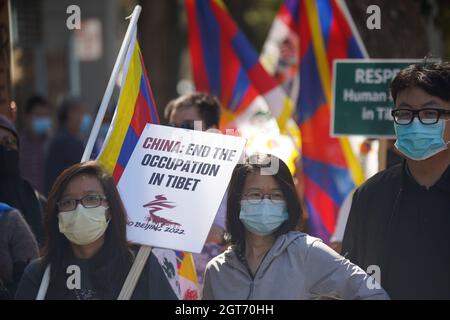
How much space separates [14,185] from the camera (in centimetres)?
573

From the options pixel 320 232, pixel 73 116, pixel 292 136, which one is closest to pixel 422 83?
pixel 320 232

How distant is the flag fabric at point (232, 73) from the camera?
341 inches

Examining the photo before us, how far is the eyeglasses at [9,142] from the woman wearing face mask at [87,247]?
3.99ft

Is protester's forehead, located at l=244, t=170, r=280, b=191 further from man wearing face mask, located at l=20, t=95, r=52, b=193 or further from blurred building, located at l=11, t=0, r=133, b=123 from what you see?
blurred building, located at l=11, t=0, r=133, b=123

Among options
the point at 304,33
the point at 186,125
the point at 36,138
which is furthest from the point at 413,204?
the point at 36,138

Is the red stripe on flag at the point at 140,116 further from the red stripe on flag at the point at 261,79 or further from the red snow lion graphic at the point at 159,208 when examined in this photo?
the red stripe on flag at the point at 261,79

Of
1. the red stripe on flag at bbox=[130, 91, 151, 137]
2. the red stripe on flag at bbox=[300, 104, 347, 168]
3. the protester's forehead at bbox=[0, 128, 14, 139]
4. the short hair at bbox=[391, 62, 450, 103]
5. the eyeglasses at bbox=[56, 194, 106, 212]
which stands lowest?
the red stripe on flag at bbox=[300, 104, 347, 168]

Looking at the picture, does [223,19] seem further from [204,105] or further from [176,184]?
[176,184]

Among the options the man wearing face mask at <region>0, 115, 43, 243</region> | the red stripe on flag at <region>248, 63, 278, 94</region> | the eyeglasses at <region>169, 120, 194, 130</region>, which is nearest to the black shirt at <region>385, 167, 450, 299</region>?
the eyeglasses at <region>169, 120, 194, 130</region>

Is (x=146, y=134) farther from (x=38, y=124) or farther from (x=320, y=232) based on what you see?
(x=38, y=124)

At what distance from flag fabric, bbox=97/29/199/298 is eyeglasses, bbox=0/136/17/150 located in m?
0.92

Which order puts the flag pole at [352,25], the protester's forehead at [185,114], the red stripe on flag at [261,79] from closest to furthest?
the protester's forehead at [185,114], the flag pole at [352,25], the red stripe on flag at [261,79]

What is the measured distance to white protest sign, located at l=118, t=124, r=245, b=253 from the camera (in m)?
4.38

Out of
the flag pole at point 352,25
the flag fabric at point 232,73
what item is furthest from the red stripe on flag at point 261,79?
the flag pole at point 352,25
